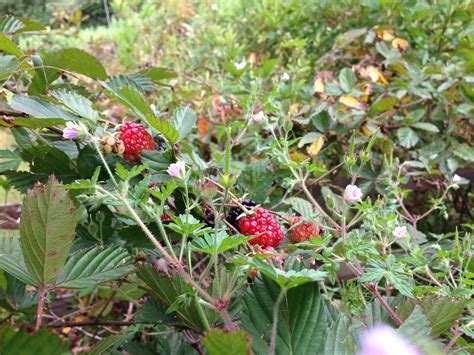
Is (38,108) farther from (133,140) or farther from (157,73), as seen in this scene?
(157,73)

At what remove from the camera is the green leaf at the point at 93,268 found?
1.45 ft

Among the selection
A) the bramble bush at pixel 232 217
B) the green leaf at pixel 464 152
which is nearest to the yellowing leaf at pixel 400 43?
the bramble bush at pixel 232 217

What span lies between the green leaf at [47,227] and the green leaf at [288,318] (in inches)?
6.0

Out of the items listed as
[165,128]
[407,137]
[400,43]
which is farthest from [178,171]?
[400,43]

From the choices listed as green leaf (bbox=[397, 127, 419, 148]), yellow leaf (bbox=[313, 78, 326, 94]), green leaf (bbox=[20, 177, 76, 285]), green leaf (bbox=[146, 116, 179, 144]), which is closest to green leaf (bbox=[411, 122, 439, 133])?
green leaf (bbox=[397, 127, 419, 148])

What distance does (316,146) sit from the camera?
1.05 metres

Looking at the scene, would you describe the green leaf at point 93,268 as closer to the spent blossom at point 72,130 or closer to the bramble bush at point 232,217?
the bramble bush at point 232,217

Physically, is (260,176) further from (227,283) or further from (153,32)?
(153,32)

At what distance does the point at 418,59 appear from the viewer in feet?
4.60

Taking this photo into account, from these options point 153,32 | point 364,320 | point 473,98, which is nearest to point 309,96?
point 473,98

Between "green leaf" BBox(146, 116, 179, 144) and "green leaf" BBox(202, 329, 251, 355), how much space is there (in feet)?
0.84

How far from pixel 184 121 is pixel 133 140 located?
6 cm

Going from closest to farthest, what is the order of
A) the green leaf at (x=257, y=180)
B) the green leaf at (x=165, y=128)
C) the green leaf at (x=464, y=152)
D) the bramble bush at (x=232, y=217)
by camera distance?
the bramble bush at (x=232, y=217) < the green leaf at (x=165, y=128) < the green leaf at (x=257, y=180) < the green leaf at (x=464, y=152)

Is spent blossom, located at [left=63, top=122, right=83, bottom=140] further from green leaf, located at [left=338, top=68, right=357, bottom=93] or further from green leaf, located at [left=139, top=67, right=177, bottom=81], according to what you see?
green leaf, located at [left=338, top=68, right=357, bottom=93]
